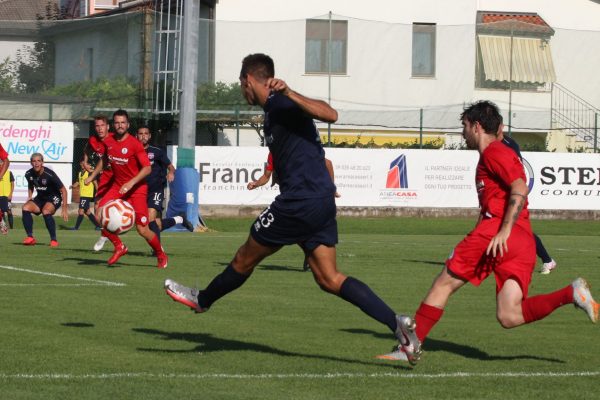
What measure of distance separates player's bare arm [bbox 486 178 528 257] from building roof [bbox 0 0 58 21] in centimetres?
7233

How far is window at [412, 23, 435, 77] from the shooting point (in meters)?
45.9

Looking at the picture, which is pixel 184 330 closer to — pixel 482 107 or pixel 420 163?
pixel 482 107

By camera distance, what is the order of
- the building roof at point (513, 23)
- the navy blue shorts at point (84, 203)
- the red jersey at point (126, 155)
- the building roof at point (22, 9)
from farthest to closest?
the building roof at point (22, 9) → the building roof at point (513, 23) → the navy blue shorts at point (84, 203) → the red jersey at point (126, 155)

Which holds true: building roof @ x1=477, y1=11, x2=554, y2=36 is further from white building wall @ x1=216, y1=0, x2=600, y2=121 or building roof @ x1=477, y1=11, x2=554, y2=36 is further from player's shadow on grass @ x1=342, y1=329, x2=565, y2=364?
player's shadow on grass @ x1=342, y1=329, x2=565, y2=364

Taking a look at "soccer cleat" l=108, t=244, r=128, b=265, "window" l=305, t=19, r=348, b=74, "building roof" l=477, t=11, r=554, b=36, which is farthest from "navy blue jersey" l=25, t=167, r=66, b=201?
"building roof" l=477, t=11, r=554, b=36

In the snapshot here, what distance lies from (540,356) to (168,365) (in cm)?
274

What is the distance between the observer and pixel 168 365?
28.0ft

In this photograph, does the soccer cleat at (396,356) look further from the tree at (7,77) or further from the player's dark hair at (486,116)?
the tree at (7,77)

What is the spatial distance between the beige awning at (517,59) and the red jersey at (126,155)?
2846 centimetres

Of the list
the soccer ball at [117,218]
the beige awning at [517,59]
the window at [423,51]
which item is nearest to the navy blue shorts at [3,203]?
the soccer ball at [117,218]

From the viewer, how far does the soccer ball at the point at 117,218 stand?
16.1 meters

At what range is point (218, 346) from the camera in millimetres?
9586

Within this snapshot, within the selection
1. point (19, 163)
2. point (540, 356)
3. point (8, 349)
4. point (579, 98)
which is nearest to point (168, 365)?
point (8, 349)

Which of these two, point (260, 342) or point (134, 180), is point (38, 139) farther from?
point (260, 342)
